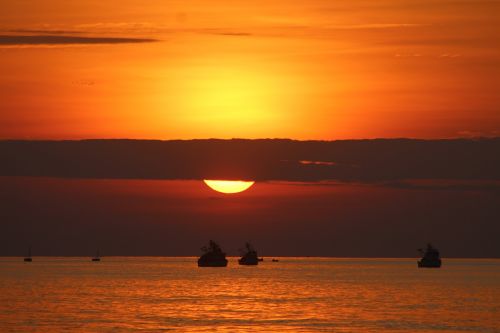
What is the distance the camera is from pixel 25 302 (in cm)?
14712

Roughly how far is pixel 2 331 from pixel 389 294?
3741 inches

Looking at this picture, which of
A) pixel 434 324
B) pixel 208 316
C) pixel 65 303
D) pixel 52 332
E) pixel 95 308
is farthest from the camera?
pixel 65 303

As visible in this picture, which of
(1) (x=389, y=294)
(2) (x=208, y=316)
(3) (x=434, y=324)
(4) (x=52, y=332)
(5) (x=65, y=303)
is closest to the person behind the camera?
(4) (x=52, y=332)

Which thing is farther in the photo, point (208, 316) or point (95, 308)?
point (95, 308)


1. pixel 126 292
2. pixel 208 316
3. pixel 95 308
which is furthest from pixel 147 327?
pixel 126 292

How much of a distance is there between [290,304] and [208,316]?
28.3 metres

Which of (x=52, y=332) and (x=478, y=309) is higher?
(x=478, y=309)

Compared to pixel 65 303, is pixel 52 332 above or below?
below

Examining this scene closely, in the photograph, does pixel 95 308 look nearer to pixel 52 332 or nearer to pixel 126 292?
pixel 52 332

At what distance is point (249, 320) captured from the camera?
376ft

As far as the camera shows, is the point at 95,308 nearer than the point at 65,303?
Yes

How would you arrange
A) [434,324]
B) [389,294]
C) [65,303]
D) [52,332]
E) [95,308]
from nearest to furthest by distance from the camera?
[52,332]
[434,324]
[95,308]
[65,303]
[389,294]

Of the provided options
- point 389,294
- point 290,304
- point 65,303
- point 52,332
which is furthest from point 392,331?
point 389,294

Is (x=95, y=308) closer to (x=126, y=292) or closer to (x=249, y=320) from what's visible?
(x=249, y=320)
